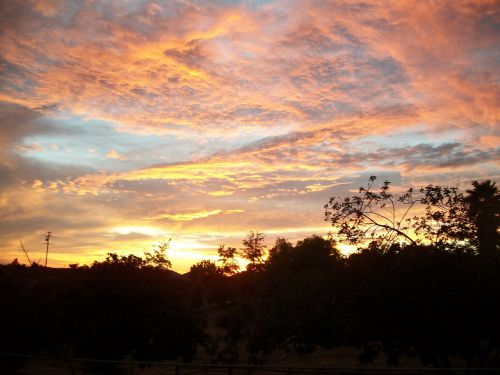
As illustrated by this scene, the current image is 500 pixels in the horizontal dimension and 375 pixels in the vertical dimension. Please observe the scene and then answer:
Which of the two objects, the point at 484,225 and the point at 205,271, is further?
the point at 205,271

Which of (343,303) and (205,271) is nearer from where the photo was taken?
(343,303)

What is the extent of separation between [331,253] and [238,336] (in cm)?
2159

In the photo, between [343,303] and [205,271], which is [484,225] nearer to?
[343,303]

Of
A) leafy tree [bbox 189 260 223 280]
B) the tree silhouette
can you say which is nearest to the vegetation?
the tree silhouette

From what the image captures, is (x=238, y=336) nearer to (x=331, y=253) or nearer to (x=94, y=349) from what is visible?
(x=94, y=349)

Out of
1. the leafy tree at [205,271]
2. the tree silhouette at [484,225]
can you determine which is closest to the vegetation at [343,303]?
the tree silhouette at [484,225]

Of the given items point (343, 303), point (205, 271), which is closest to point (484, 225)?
point (343, 303)

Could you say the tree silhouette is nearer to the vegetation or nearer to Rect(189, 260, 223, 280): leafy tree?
the vegetation

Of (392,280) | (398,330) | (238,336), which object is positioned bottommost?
(238,336)

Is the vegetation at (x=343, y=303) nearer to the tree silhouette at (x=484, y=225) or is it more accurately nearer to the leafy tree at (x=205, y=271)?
the tree silhouette at (x=484, y=225)

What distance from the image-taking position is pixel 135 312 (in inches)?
808

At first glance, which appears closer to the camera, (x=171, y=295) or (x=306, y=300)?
(x=306, y=300)

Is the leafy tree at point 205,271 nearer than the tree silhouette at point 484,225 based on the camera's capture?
A: No

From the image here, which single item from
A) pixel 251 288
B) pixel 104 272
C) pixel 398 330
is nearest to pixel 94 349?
pixel 104 272
